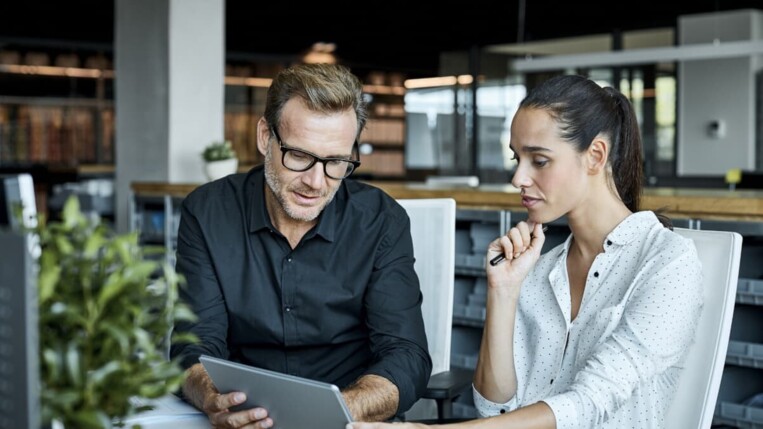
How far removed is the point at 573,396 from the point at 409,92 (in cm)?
A: 1243

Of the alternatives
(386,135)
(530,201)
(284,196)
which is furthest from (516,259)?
(386,135)

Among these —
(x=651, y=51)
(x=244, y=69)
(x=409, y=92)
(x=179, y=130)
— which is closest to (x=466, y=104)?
(x=409, y=92)

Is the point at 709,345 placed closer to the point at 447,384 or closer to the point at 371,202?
the point at 447,384

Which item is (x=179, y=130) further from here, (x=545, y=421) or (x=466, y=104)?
(x=466, y=104)

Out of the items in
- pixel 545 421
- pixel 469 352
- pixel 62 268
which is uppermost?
pixel 62 268

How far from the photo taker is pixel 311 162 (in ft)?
6.49

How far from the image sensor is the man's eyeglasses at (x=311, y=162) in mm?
1969

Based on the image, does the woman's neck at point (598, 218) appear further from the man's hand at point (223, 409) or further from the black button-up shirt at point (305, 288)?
the man's hand at point (223, 409)

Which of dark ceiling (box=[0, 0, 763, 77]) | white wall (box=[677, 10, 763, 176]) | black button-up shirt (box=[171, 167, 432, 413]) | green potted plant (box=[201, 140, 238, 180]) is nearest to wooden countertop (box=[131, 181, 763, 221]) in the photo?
black button-up shirt (box=[171, 167, 432, 413])

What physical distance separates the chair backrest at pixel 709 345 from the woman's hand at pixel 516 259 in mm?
327

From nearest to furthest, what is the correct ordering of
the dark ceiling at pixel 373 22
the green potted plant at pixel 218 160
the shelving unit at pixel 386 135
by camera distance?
the green potted plant at pixel 218 160 < the dark ceiling at pixel 373 22 < the shelving unit at pixel 386 135

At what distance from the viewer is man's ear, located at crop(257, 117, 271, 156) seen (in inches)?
83.4

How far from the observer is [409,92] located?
13.9 meters

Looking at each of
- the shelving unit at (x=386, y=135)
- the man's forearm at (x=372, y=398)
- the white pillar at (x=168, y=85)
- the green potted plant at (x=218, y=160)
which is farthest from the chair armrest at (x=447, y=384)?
the shelving unit at (x=386, y=135)
